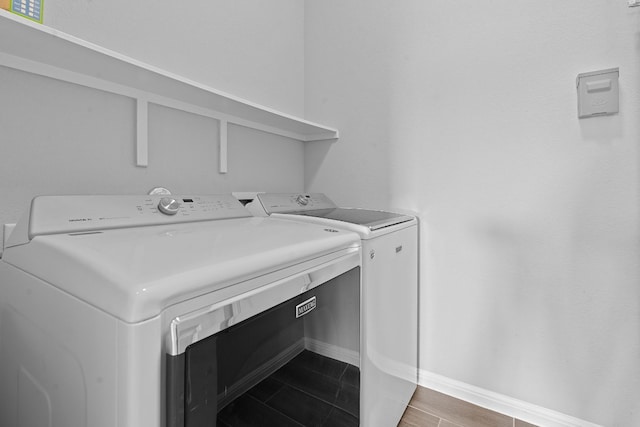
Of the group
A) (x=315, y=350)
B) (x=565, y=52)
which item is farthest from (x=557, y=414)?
(x=565, y=52)

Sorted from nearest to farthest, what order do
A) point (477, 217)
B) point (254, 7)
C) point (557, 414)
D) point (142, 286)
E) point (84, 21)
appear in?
point (142, 286) < point (84, 21) < point (557, 414) < point (477, 217) < point (254, 7)

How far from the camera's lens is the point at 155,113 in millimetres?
1238

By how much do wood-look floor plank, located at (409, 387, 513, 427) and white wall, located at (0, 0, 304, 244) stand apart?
1401 millimetres

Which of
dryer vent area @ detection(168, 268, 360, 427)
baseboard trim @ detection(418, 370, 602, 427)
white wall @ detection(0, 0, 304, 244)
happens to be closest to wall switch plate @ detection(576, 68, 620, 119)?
dryer vent area @ detection(168, 268, 360, 427)

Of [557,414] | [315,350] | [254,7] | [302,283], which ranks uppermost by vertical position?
[254,7]

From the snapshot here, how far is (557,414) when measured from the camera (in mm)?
1332

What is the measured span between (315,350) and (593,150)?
1375 mm

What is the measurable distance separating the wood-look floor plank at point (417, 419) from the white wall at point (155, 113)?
137 centimetres

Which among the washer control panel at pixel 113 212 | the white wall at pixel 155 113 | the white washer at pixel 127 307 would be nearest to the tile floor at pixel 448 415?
the white washer at pixel 127 307

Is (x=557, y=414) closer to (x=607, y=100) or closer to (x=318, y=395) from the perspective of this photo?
(x=318, y=395)

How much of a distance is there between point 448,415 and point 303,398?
1022 mm

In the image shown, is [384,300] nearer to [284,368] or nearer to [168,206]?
[284,368]

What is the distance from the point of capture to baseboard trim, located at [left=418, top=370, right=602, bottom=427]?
1325 millimetres

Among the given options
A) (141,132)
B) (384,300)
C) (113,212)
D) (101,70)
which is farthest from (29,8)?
Result: (384,300)
